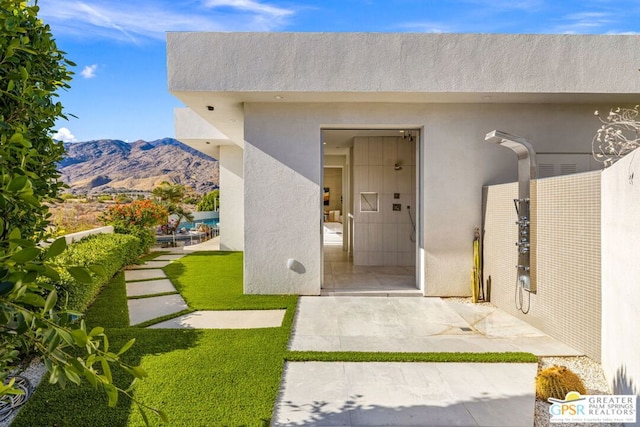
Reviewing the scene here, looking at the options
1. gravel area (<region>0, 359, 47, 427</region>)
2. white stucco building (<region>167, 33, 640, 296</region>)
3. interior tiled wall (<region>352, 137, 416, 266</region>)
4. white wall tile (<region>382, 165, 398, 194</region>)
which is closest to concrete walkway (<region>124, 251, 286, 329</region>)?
white stucco building (<region>167, 33, 640, 296</region>)

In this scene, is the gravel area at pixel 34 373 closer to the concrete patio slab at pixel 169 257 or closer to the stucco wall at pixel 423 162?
the stucco wall at pixel 423 162

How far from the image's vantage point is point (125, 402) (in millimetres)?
3480

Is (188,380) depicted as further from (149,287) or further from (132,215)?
(132,215)

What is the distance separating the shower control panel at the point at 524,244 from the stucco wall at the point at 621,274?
154 centimetres

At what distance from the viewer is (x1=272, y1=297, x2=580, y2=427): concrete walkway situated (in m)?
3.35

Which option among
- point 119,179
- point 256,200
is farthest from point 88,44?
point 256,200

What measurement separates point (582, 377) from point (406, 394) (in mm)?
2027

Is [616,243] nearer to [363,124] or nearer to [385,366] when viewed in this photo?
[385,366]

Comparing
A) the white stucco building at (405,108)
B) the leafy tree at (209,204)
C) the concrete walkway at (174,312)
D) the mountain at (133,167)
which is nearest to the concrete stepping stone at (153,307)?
the concrete walkway at (174,312)

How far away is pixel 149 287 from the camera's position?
8.12 m

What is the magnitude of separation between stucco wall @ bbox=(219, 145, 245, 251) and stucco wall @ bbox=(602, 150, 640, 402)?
11.1 m

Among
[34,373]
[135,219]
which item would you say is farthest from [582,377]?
[135,219]

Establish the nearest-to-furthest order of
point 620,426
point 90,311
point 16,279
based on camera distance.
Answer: point 16,279 → point 620,426 → point 90,311

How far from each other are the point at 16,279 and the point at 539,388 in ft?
13.9
